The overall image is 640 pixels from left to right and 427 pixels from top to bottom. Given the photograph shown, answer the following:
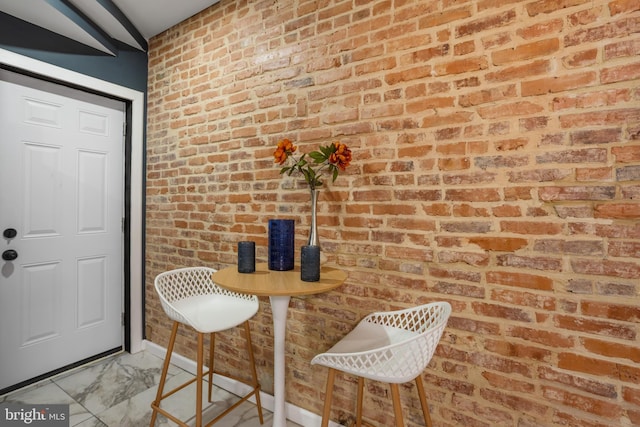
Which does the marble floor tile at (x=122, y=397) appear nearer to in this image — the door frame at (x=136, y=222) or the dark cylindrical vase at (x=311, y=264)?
the door frame at (x=136, y=222)

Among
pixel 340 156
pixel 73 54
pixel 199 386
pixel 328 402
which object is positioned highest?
pixel 73 54

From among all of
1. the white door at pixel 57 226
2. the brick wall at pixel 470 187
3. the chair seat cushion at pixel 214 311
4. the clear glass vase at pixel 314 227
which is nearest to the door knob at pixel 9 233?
the white door at pixel 57 226

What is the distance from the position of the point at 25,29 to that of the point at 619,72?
133 inches

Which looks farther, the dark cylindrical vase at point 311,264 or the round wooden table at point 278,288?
the dark cylindrical vase at point 311,264

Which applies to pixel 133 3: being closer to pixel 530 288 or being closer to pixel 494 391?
pixel 530 288

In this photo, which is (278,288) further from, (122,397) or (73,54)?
(73,54)

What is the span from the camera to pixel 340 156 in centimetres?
165

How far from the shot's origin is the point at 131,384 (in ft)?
7.81

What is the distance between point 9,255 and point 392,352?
2642 mm

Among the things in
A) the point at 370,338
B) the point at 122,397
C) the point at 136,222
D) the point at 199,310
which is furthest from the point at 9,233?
the point at 370,338

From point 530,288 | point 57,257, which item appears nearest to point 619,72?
point 530,288

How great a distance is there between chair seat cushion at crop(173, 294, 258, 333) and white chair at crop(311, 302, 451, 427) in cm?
60

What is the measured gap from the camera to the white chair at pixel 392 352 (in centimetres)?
113

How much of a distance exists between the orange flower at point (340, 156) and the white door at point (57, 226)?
220 centimetres
